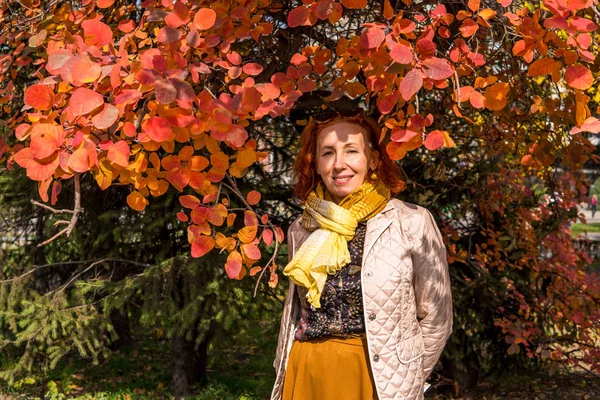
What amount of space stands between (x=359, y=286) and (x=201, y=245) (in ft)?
1.93

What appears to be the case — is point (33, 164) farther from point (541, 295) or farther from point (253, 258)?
point (541, 295)

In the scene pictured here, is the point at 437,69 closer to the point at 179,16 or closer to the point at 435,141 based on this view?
the point at 435,141

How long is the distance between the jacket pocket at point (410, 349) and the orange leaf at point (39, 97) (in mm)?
1397

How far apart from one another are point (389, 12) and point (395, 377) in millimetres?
1248

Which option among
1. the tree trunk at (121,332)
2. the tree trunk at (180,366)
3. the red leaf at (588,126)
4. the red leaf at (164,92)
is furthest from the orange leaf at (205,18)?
the tree trunk at (121,332)

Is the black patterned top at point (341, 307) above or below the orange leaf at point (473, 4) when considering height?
below

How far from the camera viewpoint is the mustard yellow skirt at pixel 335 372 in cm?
227

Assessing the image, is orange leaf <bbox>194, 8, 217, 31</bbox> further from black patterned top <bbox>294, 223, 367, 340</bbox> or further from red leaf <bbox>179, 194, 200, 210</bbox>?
black patterned top <bbox>294, 223, 367, 340</bbox>

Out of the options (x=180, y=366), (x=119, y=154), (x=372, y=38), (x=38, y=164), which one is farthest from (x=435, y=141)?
(x=180, y=366)

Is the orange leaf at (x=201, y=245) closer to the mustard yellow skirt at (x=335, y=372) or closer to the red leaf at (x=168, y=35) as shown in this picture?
the mustard yellow skirt at (x=335, y=372)

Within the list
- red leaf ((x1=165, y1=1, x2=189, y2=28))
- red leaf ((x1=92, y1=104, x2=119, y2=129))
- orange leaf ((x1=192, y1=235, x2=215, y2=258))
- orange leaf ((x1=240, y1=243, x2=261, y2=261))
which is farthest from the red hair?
red leaf ((x1=92, y1=104, x2=119, y2=129))

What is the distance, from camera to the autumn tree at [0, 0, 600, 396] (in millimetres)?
1899

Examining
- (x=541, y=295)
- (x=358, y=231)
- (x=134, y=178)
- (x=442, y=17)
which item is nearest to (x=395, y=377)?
(x=358, y=231)

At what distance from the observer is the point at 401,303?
7.54 feet
